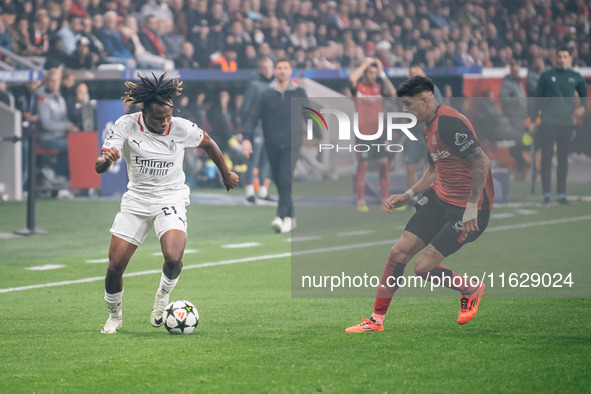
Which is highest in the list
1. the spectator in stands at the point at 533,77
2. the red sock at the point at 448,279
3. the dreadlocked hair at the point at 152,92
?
the dreadlocked hair at the point at 152,92

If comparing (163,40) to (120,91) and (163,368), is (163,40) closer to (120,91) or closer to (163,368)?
(120,91)

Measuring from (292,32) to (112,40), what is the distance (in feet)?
20.9

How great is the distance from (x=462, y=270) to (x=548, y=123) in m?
2.04

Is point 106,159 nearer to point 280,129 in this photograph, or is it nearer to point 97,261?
point 97,261

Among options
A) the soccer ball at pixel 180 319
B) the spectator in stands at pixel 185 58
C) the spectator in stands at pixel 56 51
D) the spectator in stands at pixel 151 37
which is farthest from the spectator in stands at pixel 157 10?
the soccer ball at pixel 180 319

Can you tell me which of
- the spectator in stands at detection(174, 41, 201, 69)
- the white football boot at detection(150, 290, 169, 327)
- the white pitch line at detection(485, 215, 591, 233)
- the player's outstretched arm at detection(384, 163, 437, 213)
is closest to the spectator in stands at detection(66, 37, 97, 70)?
the spectator in stands at detection(174, 41, 201, 69)

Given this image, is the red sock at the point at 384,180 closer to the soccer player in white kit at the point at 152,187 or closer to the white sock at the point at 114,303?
the soccer player in white kit at the point at 152,187

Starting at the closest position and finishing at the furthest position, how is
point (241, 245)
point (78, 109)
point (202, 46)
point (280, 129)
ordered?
point (241, 245) < point (280, 129) < point (78, 109) < point (202, 46)

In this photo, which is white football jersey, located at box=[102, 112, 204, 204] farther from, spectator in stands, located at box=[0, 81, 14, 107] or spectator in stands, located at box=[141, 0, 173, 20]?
spectator in stands, located at box=[141, 0, 173, 20]

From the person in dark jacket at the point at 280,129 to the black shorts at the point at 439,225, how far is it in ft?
21.4

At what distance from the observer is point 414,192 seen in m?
7.51

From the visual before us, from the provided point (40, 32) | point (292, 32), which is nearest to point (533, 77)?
point (292, 32)

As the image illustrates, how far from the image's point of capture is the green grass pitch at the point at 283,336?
5598mm

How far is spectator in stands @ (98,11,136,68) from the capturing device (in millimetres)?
20188
